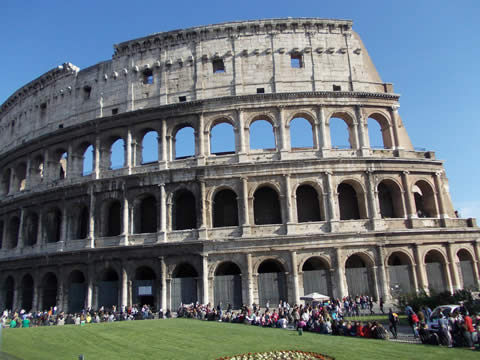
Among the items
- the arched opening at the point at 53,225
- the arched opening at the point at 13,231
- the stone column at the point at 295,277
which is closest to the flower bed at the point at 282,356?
the stone column at the point at 295,277

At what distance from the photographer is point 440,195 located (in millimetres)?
27766

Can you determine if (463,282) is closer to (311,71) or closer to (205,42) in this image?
(311,71)

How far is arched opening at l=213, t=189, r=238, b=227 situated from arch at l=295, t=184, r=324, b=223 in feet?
14.2

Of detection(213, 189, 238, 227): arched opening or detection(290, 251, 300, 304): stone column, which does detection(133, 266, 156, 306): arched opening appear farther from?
detection(290, 251, 300, 304): stone column

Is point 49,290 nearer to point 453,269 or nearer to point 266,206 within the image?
point 266,206

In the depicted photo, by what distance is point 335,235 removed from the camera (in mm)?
25156

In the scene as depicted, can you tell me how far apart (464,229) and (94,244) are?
2520 cm

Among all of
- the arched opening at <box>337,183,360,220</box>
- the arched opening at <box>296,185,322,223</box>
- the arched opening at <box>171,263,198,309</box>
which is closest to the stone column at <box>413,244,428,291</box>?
the arched opening at <box>337,183,360,220</box>

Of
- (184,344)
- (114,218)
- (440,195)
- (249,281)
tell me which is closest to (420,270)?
(440,195)

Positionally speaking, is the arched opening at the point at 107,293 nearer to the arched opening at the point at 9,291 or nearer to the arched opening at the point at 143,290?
the arched opening at the point at 143,290

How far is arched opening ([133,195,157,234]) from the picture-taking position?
2828cm

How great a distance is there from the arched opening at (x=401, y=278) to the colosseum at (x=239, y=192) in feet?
0.23

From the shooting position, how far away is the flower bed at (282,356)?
11.9m

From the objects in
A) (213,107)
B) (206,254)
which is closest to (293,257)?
(206,254)
